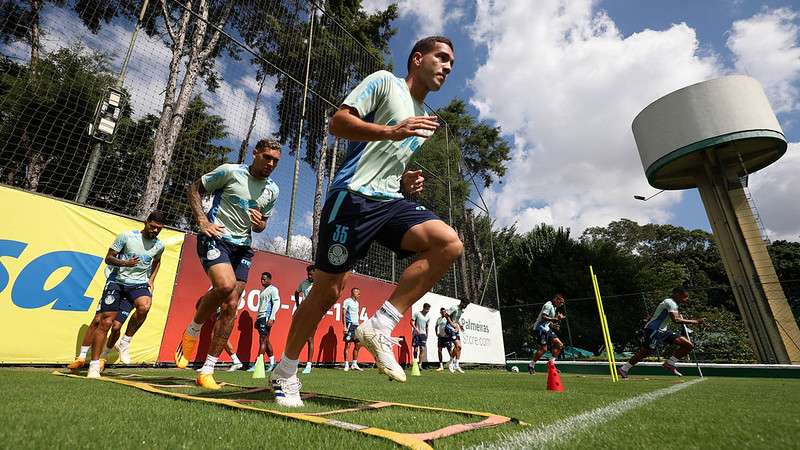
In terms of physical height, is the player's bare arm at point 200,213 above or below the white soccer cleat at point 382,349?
above

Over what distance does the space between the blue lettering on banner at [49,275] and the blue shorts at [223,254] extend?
3699 millimetres

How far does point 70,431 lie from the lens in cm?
135

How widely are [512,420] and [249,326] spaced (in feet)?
25.0

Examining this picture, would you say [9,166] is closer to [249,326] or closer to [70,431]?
[249,326]

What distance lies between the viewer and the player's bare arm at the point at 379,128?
2078 millimetres

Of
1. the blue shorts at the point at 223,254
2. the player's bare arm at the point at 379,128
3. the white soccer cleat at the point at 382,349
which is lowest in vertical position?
the white soccer cleat at the point at 382,349

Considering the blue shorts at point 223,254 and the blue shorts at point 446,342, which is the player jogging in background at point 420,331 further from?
the blue shorts at point 223,254

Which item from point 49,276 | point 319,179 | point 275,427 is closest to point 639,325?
point 319,179

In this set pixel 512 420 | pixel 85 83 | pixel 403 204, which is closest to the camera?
pixel 512 420

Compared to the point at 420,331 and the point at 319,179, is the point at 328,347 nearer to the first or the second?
the point at 420,331

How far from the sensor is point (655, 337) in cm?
882

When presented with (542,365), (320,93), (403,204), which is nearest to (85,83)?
(320,93)

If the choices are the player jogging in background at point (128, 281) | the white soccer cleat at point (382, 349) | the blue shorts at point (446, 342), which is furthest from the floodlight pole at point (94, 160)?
the blue shorts at point (446, 342)

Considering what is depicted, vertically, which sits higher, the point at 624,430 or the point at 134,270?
the point at 134,270
